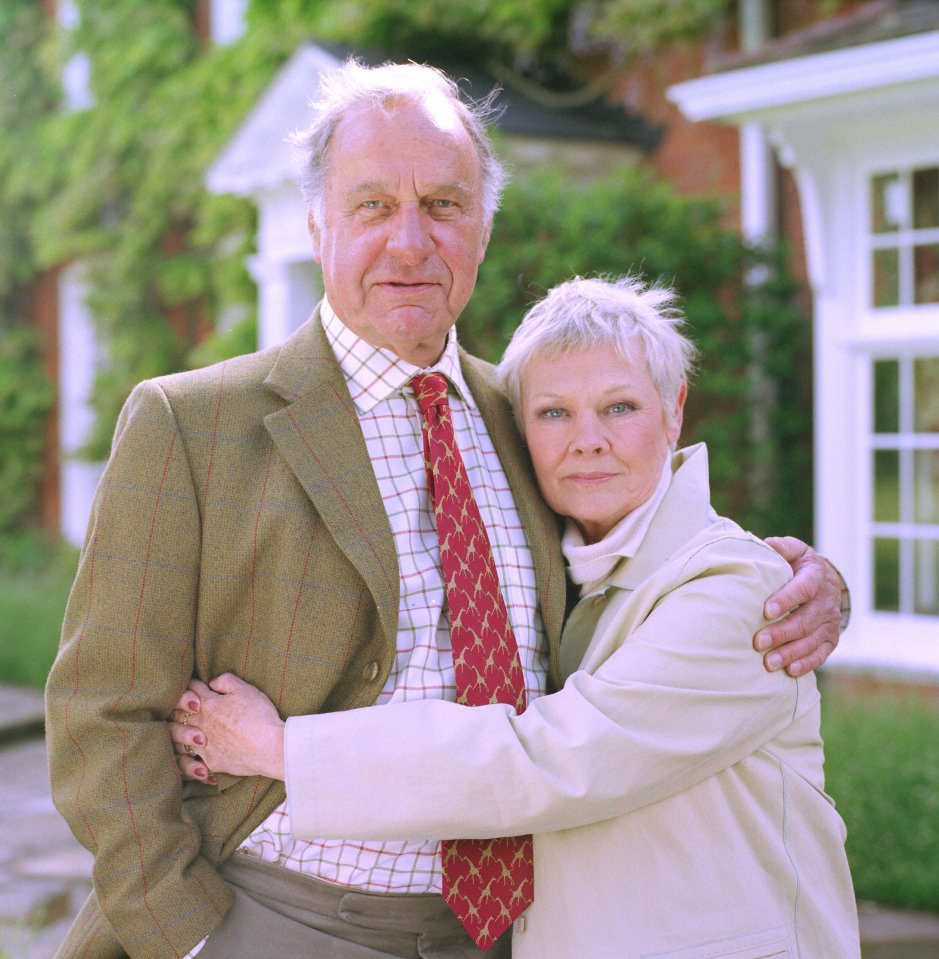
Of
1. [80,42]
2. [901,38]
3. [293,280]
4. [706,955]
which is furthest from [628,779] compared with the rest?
[80,42]

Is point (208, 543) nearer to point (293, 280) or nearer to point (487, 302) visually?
point (487, 302)

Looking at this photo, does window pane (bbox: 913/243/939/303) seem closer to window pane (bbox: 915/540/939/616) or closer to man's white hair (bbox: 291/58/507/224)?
window pane (bbox: 915/540/939/616)

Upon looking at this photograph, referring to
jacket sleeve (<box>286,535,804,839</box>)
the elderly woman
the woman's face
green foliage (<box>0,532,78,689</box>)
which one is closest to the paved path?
the elderly woman

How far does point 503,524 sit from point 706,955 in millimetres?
731

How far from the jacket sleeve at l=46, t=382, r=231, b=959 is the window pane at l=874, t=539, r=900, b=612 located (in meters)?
4.51

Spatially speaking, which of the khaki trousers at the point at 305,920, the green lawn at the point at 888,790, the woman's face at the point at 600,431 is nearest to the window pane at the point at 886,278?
the green lawn at the point at 888,790

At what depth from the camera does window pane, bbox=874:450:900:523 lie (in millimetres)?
5809

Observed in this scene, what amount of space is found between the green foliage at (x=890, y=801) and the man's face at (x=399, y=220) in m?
2.86

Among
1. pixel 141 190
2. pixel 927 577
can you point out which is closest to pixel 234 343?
pixel 141 190

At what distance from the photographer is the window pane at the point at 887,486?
5809 millimetres

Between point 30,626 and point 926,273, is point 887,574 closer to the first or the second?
point 926,273

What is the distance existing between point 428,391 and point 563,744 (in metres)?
0.62

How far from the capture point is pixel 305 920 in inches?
75.6

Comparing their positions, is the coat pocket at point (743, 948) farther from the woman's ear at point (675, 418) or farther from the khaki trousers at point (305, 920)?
the woman's ear at point (675, 418)
